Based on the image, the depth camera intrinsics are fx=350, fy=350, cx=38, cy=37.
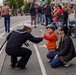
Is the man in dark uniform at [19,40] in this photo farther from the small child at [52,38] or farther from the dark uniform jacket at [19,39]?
the small child at [52,38]

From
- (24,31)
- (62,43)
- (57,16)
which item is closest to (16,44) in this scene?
(24,31)

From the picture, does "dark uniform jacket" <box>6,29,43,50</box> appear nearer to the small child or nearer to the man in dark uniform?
the man in dark uniform

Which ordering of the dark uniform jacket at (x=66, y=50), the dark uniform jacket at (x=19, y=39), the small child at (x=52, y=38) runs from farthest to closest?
the small child at (x=52, y=38) → the dark uniform jacket at (x=66, y=50) → the dark uniform jacket at (x=19, y=39)

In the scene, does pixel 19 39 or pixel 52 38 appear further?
pixel 52 38

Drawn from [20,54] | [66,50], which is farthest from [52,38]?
[20,54]

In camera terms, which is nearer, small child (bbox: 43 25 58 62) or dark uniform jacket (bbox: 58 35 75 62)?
dark uniform jacket (bbox: 58 35 75 62)

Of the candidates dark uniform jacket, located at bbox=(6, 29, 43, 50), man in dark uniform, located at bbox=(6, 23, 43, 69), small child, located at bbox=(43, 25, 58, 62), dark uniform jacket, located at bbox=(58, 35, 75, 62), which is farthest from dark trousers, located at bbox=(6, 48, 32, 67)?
small child, located at bbox=(43, 25, 58, 62)

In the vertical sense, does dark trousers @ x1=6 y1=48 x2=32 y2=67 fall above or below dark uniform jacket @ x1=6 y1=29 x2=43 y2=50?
below

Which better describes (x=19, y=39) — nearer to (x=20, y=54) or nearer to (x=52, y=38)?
Result: (x=20, y=54)

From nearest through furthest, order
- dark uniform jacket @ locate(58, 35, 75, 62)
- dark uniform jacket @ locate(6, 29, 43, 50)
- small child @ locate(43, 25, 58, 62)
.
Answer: dark uniform jacket @ locate(6, 29, 43, 50), dark uniform jacket @ locate(58, 35, 75, 62), small child @ locate(43, 25, 58, 62)

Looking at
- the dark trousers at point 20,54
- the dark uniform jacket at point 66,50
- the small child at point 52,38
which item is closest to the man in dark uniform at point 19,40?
the dark trousers at point 20,54

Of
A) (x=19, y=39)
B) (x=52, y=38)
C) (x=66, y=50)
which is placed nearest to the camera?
(x=19, y=39)

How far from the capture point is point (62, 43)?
32.8ft

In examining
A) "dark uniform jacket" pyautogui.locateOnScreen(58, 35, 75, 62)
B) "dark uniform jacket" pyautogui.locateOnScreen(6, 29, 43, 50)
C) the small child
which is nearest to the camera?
"dark uniform jacket" pyautogui.locateOnScreen(6, 29, 43, 50)
